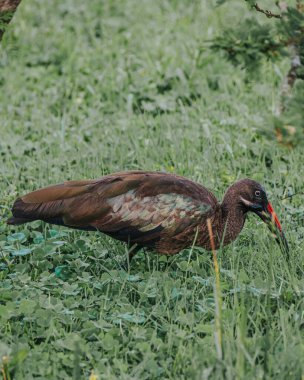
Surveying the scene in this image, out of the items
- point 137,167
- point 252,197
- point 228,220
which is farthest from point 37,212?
point 137,167

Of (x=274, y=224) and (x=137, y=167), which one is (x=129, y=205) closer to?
(x=274, y=224)

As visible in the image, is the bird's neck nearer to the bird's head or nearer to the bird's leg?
the bird's head

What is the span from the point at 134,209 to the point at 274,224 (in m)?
0.77

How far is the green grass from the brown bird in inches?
6.3

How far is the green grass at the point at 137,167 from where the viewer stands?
3.88 meters

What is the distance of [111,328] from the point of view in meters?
4.12

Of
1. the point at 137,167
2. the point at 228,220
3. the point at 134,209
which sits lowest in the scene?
the point at 137,167

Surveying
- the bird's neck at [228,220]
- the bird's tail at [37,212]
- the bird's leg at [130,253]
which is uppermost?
the bird's tail at [37,212]

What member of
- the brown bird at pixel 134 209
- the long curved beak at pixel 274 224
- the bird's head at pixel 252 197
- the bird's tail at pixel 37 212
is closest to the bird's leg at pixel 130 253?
the brown bird at pixel 134 209

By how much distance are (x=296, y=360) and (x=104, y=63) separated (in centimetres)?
530

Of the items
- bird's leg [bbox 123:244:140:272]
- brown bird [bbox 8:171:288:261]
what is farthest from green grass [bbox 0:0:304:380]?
brown bird [bbox 8:171:288:261]

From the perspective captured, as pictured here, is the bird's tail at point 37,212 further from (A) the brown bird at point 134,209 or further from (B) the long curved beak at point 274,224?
(B) the long curved beak at point 274,224

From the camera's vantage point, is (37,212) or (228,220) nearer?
(37,212)

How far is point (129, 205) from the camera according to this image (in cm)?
488
